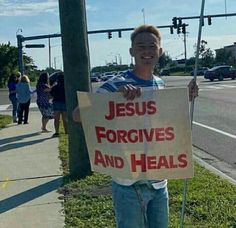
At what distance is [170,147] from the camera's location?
3.46m

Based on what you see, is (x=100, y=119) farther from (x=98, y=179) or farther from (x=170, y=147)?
(x=98, y=179)

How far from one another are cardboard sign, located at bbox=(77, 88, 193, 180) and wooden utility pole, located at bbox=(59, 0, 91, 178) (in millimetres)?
4180

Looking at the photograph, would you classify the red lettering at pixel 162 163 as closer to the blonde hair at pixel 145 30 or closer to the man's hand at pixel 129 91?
the man's hand at pixel 129 91

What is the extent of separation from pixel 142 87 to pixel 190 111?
1.44ft

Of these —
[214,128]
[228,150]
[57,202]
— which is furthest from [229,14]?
[57,202]

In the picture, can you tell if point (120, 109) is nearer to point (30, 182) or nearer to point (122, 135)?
point (122, 135)

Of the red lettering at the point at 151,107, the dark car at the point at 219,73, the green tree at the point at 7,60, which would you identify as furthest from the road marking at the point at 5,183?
the green tree at the point at 7,60

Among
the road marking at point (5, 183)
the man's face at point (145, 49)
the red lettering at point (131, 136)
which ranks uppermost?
the man's face at point (145, 49)

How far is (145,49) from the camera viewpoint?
3.28 meters

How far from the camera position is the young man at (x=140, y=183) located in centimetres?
327

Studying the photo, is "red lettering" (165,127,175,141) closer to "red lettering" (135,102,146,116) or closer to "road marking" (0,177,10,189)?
"red lettering" (135,102,146,116)

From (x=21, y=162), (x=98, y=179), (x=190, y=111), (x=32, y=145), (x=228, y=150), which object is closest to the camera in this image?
(x=190, y=111)

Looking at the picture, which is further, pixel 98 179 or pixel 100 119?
pixel 98 179

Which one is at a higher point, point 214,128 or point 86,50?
point 86,50
